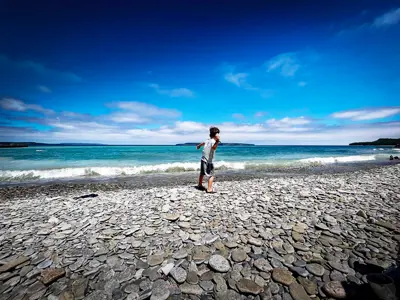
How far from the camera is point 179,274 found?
10.8 feet

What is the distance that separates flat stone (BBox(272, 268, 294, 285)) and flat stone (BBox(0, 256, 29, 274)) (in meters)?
4.72

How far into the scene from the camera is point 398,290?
263 cm

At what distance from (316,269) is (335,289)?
0.46 metres

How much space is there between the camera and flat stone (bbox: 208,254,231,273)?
3.39 metres

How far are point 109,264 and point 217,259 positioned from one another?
80.8 inches

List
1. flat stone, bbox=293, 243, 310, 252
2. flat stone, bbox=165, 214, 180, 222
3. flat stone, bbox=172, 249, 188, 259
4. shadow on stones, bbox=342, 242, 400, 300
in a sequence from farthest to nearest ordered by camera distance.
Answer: flat stone, bbox=165, 214, 180, 222, flat stone, bbox=293, 243, 310, 252, flat stone, bbox=172, 249, 188, 259, shadow on stones, bbox=342, 242, 400, 300

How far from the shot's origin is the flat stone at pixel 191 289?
117 inches

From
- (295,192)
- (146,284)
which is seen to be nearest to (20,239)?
(146,284)

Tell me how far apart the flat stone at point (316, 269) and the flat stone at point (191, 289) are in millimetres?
1971

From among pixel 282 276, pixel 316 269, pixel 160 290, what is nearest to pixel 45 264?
pixel 160 290

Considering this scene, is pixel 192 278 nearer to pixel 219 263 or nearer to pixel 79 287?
pixel 219 263

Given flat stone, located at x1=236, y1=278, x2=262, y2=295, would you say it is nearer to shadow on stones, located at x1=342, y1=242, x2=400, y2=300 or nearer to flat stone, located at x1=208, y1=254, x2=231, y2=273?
flat stone, located at x1=208, y1=254, x2=231, y2=273

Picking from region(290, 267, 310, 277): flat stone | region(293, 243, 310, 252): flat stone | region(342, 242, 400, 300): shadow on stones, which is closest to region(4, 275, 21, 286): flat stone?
region(290, 267, 310, 277): flat stone

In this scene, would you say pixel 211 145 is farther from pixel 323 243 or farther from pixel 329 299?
pixel 329 299
